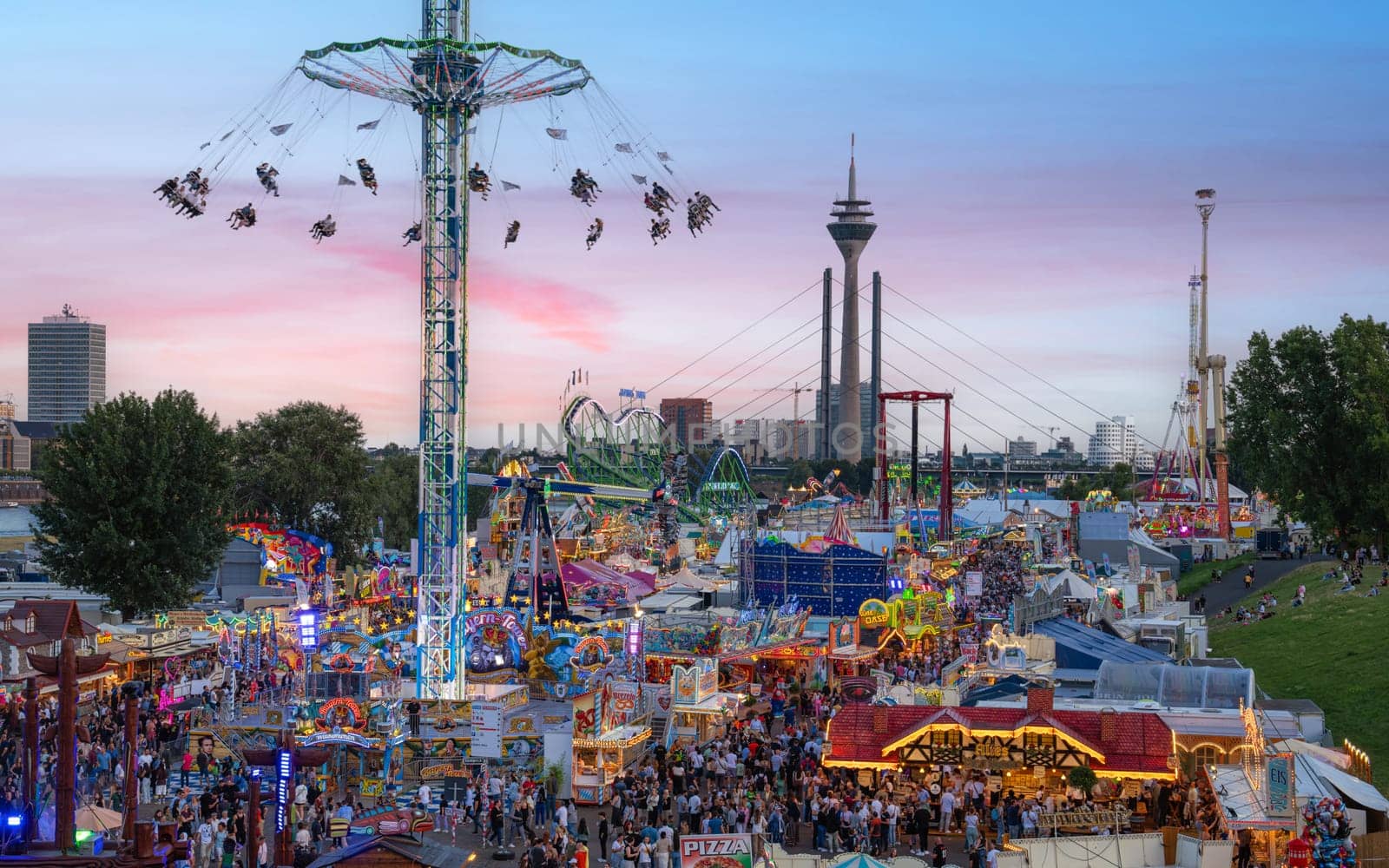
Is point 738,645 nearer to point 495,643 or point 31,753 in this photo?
point 495,643

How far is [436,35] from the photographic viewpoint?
96.4 feet

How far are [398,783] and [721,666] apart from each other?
35.8ft

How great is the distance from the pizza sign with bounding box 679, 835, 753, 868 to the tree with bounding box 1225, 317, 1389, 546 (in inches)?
1234

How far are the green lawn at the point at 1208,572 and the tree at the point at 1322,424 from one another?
606 inches

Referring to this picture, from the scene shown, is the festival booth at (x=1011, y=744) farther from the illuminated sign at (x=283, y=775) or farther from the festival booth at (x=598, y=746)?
the illuminated sign at (x=283, y=775)

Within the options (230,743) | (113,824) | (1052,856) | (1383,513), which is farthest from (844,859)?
(1383,513)

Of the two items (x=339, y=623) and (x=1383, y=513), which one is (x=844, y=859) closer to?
(x=339, y=623)

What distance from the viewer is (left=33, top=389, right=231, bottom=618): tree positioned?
4256 cm

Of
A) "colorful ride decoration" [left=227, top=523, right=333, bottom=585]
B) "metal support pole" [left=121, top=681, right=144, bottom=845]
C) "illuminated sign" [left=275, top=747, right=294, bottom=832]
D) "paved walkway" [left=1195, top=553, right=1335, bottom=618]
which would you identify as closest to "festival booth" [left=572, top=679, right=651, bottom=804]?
"illuminated sign" [left=275, top=747, right=294, bottom=832]

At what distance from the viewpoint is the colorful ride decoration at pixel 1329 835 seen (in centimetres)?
1780

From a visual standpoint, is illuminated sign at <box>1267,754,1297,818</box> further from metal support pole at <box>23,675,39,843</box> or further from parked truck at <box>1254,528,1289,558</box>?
parked truck at <box>1254,528,1289,558</box>

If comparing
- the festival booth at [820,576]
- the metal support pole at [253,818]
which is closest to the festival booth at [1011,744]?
the metal support pole at [253,818]

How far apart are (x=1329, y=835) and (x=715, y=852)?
7.78 meters

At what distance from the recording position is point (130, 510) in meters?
43.0
